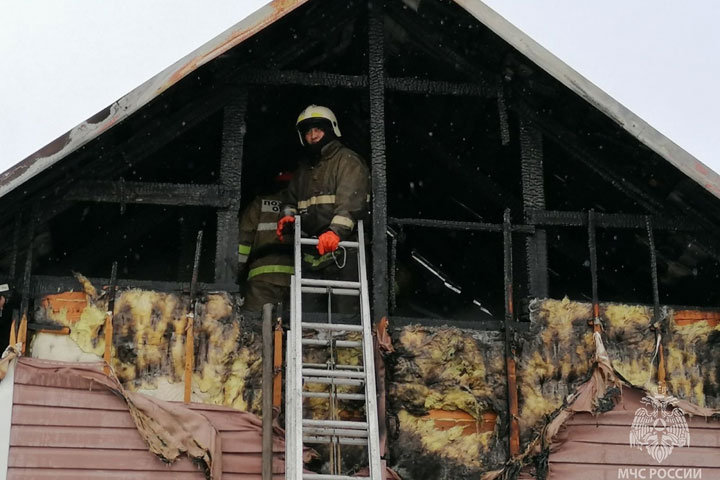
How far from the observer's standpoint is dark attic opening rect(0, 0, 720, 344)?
8.30 m

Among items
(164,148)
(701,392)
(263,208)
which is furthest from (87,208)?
(701,392)

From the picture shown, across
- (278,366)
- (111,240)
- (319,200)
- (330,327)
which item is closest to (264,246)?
(319,200)

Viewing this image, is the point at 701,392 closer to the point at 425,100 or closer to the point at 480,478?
the point at 480,478

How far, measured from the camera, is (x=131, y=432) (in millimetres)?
7605

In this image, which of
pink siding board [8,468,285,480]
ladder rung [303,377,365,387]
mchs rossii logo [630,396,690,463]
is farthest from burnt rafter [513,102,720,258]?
pink siding board [8,468,285,480]

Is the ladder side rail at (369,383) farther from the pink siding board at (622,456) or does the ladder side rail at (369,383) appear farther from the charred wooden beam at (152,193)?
the pink siding board at (622,456)

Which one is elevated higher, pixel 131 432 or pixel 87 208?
pixel 87 208

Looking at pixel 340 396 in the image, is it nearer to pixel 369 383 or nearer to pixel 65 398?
pixel 369 383

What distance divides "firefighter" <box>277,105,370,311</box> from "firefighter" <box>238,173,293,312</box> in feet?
0.55

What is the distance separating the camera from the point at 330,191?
929 cm

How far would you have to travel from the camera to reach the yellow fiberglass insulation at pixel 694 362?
8.35 m

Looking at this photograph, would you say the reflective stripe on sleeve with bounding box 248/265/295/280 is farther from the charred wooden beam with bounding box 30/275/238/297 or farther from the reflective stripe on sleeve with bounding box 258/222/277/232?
the charred wooden beam with bounding box 30/275/238/297

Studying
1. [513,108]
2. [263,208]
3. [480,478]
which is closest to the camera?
[480,478]

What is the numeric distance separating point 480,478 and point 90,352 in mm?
2801
